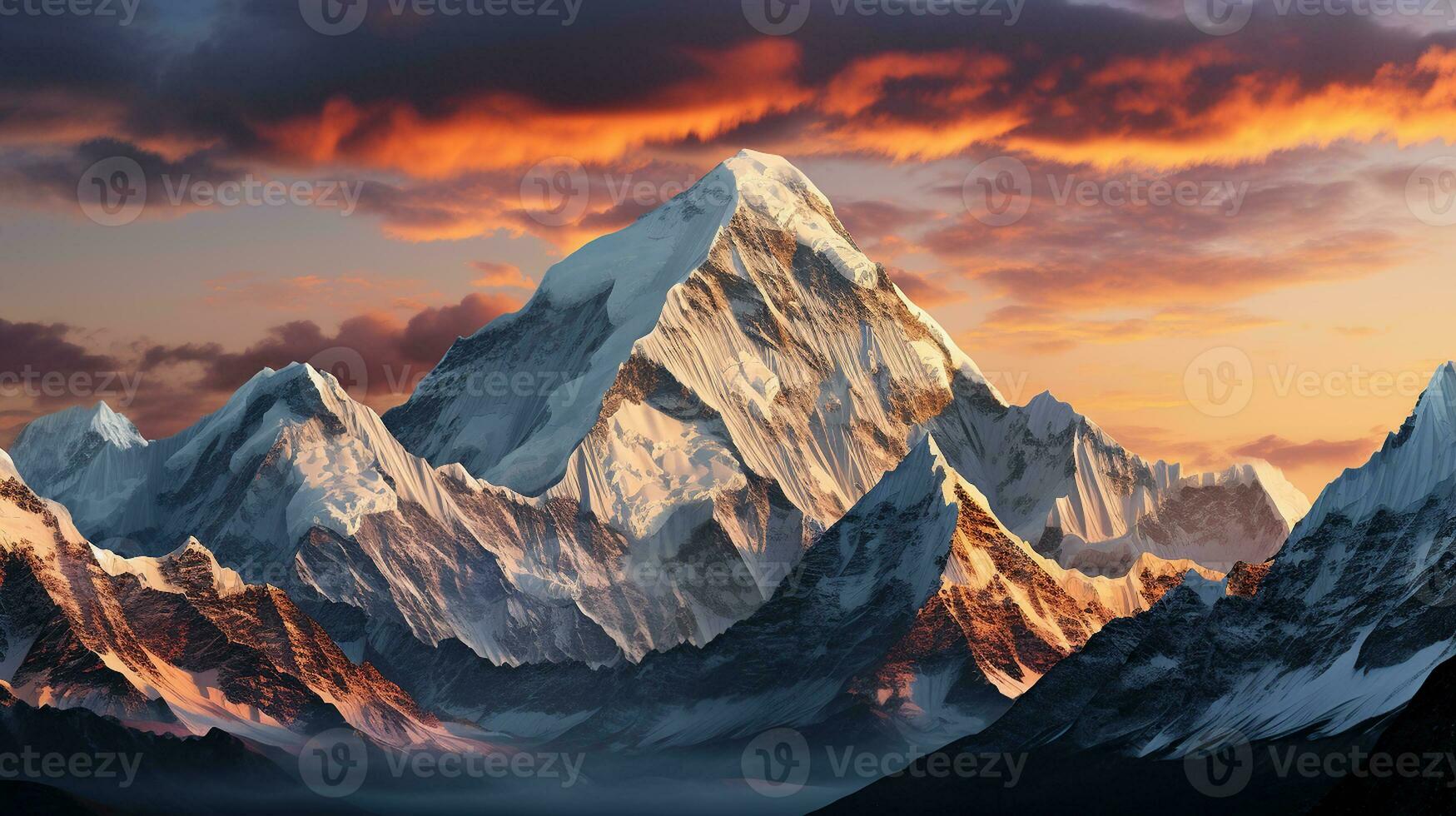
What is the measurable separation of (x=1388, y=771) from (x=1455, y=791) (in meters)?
7.08

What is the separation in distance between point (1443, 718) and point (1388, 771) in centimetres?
748

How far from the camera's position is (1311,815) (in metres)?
190

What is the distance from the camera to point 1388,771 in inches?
7283

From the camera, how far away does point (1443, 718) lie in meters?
188

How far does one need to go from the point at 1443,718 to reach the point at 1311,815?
13609 millimetres

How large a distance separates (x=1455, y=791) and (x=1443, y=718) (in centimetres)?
1051

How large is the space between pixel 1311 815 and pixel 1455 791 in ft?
47.4

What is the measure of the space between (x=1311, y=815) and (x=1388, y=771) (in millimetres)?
8304

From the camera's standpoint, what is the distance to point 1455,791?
17888 cm
